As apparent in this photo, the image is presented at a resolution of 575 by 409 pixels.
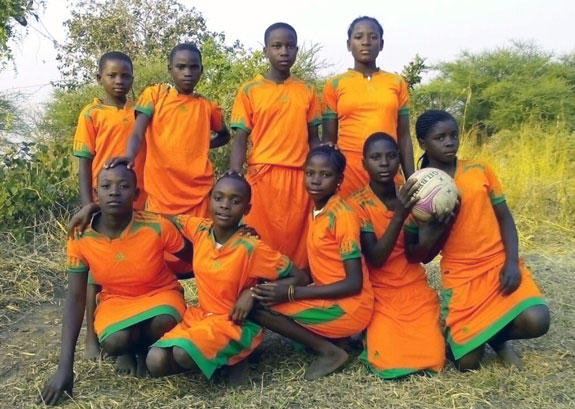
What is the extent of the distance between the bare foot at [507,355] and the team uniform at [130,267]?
157cm

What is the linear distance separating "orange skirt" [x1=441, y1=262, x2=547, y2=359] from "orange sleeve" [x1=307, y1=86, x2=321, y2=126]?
127 cm

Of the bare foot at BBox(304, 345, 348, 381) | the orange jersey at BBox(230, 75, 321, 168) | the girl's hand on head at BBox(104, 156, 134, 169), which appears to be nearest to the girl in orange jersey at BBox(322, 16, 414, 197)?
the orange jersey at BBox(230, 75, 321, 168)

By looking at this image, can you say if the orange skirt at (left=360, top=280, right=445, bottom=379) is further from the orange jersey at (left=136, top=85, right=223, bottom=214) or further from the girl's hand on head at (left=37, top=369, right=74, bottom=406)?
the girl's hand on head at (left=37, top=369, right=74, bottom=406)

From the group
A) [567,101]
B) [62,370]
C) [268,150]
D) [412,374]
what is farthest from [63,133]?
[567,101]

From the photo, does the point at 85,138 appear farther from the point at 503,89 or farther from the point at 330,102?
the point at 503,89

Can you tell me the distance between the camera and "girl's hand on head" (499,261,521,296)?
10.2 feet

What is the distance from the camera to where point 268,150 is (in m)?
3.71

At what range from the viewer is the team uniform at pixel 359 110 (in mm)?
3779

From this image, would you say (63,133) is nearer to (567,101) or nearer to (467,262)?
(467,262)

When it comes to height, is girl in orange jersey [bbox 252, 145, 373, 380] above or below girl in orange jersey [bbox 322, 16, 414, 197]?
below

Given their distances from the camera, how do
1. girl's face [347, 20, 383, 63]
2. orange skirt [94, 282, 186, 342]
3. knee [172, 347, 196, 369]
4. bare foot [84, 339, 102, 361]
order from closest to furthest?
knee [172, 347, 196, 369], orange skirt [94, 282, 186, 342], bare foot [84, 339, 102, 361], girl's face [347, 20, 383, 63]

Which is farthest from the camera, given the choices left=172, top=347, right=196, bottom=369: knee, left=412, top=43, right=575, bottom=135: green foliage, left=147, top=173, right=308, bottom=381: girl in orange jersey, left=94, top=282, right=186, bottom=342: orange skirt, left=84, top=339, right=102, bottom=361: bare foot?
left=412, top=43, right=575, bottom=135: green foliage

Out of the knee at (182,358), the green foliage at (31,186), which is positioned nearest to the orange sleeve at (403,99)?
the knee at (182,358)

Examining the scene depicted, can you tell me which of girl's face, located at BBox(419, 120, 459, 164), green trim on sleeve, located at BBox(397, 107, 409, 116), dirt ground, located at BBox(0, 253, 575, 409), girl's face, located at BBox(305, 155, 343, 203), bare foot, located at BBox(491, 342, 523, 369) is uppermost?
green trim on sleeve, located at BBox(397, 107, 409, 116)
